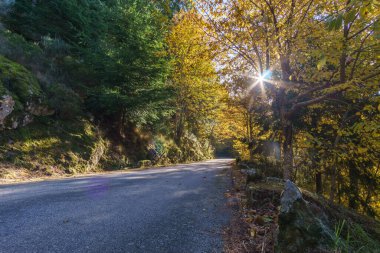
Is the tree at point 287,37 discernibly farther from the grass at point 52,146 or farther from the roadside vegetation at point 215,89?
the grass at point 52,146

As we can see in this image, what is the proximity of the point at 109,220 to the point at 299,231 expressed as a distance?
2.69m

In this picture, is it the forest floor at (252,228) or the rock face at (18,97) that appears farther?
the rock face at (18,97)

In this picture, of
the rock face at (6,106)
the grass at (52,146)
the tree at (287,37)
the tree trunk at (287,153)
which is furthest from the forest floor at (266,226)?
the rock face at (6,106)

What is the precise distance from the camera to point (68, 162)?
9.61 meters

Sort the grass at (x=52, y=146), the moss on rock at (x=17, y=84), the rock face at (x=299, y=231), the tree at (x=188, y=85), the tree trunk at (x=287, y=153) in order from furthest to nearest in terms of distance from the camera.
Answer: the tree at (x=188, y=85), the moss on rock at (x=17, y=84), the grass at (x=52, y=146), the tree trunk at (x=287, y=153), the rock face at (x=299, y=231)

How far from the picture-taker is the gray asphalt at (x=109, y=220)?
8.79ft

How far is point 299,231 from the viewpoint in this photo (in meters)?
2.42

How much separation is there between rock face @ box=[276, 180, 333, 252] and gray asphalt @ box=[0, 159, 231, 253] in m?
0.83

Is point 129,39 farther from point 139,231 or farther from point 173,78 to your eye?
point 139,231

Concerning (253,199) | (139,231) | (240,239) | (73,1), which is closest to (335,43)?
(253,199)

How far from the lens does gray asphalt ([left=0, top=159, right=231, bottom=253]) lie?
2.68m

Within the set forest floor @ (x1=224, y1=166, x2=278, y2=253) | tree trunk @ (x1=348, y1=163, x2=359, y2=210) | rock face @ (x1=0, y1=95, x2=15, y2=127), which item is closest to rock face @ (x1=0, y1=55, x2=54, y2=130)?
rock face @ (x1=0, y1=95, x2=15, y2=127)

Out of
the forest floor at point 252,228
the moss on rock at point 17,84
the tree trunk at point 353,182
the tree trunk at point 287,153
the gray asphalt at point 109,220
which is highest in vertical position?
the moss on rock at point 17,84

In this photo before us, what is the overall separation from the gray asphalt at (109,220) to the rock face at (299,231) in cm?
83
